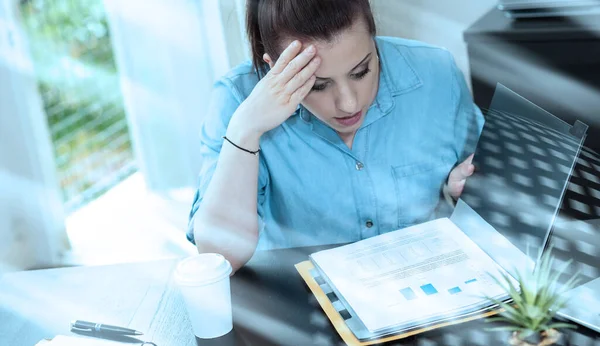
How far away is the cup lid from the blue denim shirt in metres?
0.36

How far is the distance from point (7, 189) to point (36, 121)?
Result: 23 centimetres

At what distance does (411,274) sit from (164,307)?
0.40m

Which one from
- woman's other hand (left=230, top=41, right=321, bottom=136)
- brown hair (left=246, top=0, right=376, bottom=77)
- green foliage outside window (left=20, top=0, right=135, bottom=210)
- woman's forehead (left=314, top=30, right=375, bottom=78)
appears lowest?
green foliage outside window (left=20, top=0, right=135, bottom=210)

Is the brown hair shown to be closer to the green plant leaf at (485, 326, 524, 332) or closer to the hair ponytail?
the hair ponytail

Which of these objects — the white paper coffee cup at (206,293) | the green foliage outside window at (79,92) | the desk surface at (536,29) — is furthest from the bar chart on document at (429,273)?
the green foliage outside window at (79,92)

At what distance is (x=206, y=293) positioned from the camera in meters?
1.05

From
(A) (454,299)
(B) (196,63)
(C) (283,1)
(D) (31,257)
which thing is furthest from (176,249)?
(A) (454,299)

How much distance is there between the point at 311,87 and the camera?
1.34m

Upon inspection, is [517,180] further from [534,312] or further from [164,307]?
[164,307]

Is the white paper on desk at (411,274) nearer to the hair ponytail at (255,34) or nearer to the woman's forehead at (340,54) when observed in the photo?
the woman's forehead at (340,54)

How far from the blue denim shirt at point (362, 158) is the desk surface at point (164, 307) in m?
0.18

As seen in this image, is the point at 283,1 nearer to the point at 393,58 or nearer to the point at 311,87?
the point at 311,87

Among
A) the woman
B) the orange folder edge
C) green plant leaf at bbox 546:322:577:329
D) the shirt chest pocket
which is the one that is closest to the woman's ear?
the woman

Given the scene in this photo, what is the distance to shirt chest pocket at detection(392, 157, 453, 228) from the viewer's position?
152cm
